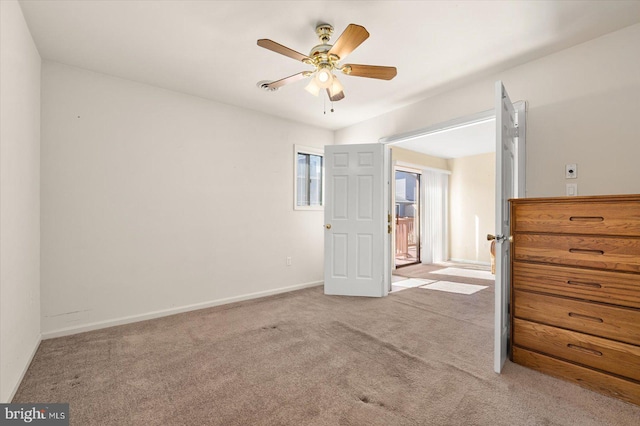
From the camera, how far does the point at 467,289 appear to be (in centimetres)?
433

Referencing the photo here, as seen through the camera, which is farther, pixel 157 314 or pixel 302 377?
pixel 157 314

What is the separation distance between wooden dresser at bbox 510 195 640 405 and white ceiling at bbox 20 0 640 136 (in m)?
1.34

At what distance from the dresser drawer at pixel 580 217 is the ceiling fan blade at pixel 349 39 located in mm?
1648

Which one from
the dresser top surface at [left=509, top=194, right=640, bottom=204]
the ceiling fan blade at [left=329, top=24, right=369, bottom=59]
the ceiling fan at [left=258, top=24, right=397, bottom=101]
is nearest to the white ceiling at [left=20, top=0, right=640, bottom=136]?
the ceiling fan at [left=258, top=24, right=397, bottom=101]

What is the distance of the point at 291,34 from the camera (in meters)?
2.31

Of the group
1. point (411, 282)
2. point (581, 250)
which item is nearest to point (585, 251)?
point (581, 250)

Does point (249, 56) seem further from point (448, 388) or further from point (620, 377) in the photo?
point (620, 377)

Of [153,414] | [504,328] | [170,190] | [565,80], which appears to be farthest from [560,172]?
[170,190]

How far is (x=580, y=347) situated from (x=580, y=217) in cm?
84

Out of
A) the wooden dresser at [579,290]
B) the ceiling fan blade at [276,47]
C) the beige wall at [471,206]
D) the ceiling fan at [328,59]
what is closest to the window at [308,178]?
the ceiling fan at [328,59]

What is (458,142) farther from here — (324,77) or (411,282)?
(324,77)

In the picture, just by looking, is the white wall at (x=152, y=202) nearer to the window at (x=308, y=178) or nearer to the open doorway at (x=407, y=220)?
the window at (x=308, y=178)

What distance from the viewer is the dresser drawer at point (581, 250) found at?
173cm

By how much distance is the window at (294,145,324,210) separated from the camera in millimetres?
4480
